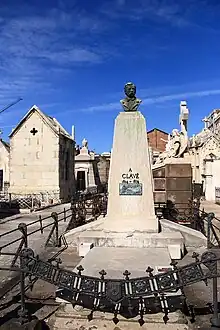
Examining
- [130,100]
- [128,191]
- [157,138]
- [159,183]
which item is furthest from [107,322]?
[157,138]

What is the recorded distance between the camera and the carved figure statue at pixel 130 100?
8945mm

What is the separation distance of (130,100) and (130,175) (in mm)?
1832

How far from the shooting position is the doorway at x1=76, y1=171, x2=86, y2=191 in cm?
3959

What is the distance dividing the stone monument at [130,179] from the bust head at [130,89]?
20.4 inches

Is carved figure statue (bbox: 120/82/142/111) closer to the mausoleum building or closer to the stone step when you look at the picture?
the stone step

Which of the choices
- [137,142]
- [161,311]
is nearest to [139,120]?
[137,142]

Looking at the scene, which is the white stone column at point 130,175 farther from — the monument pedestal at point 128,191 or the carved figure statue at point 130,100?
the carved figure statue at point 130,100

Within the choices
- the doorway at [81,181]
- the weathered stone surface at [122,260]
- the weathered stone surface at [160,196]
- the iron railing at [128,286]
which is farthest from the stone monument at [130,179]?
the doorway at [81,181]

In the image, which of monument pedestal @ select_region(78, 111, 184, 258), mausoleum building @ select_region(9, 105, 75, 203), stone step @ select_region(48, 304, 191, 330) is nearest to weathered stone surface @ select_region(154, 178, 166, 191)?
monument pedestal @ select_region(78, 111, 184, 258)

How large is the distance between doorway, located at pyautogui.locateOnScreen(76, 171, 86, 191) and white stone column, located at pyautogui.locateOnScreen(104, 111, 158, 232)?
30695mm

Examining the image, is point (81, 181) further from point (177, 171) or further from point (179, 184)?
point (177, 171)

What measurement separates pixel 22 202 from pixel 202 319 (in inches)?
875

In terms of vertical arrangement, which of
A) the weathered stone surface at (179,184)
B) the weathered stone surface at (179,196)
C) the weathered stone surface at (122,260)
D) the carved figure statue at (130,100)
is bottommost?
the weathered stone surface at (122,260)

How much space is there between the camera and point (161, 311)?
16.2ft
